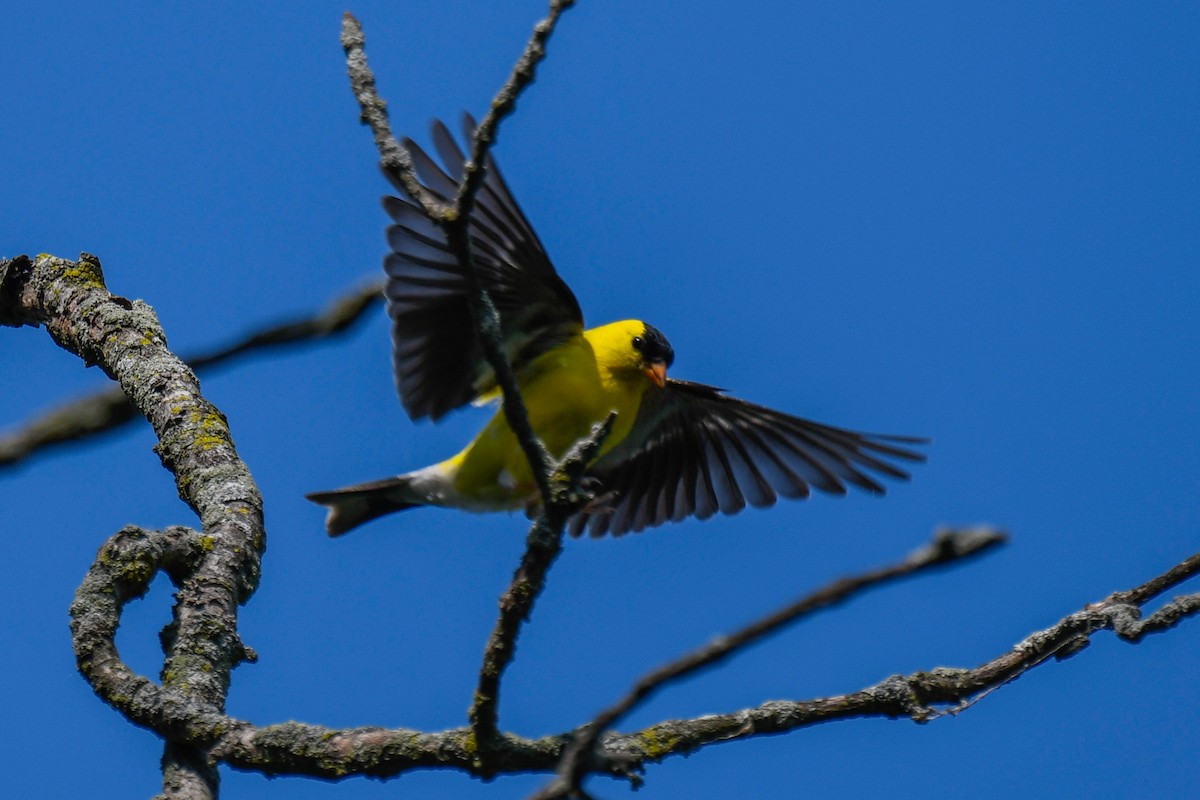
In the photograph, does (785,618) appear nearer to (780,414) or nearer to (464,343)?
(464,343)

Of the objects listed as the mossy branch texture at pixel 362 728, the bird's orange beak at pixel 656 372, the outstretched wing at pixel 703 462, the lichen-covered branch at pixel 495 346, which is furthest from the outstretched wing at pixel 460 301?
the lichen-covered branch at pixel 495 346

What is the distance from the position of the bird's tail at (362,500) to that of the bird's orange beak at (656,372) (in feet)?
3.86

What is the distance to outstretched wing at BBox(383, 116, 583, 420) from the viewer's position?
5.44 metres

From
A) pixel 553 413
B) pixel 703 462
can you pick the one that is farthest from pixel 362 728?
pixel 703 462

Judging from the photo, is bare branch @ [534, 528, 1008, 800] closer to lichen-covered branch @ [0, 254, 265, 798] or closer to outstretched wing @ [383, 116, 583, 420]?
lichen-covered branch @ [0, 254, 265, 798]

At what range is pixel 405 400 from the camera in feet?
18.6

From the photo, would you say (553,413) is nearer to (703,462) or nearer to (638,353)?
(638,353)

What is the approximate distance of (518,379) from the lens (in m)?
5.87

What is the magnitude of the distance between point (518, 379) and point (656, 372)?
620mm

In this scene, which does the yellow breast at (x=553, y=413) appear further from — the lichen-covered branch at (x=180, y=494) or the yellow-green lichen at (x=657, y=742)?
the yellow-green lichen at (x=657, y=742)

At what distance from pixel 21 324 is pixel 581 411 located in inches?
89.2

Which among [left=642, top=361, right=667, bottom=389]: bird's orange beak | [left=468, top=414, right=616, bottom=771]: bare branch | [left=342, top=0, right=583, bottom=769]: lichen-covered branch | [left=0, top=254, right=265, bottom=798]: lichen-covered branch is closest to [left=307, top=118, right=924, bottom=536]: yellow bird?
[left=642, top=361, right=667, bottom=389]: bird's orange beak

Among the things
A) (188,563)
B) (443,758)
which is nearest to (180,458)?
(188,563)

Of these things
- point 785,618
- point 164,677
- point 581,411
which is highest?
point 581,411
